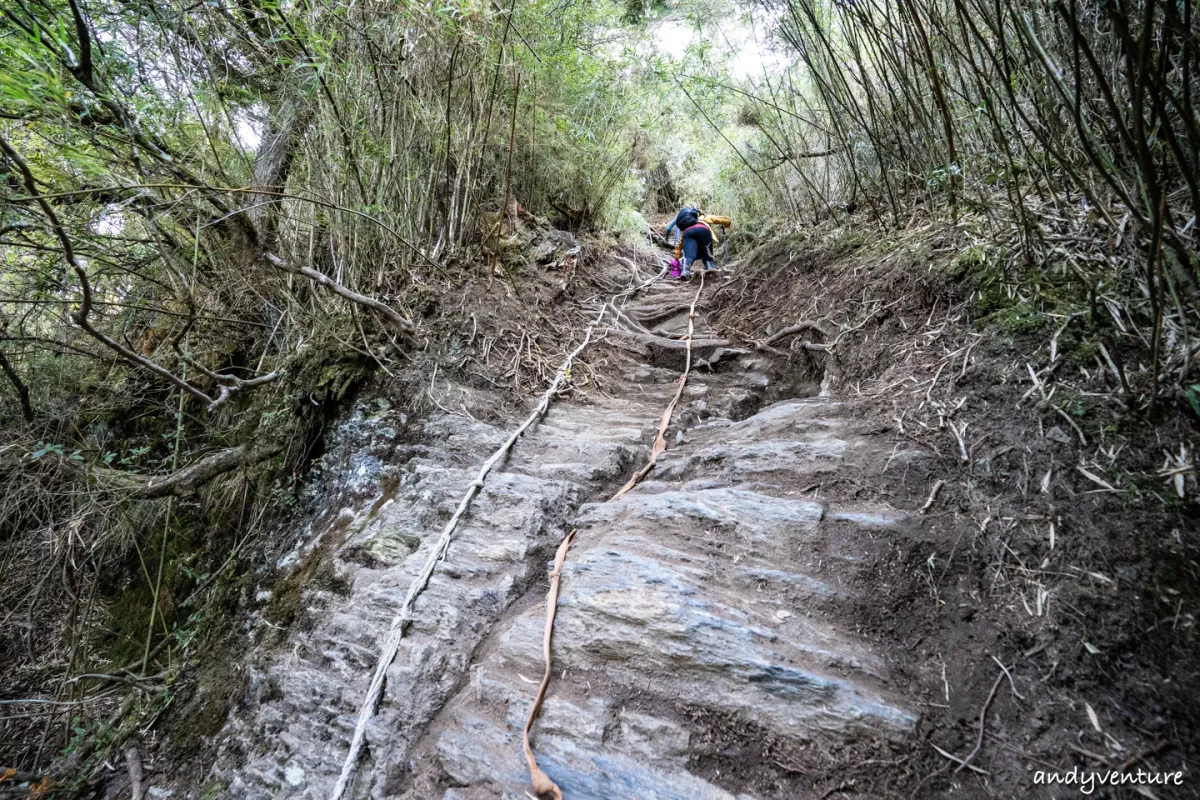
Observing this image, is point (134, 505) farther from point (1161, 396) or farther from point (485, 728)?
point (1161, 396)

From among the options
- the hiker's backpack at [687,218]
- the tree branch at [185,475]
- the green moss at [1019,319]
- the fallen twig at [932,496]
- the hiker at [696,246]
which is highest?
the hiker's backpack at [687,218]

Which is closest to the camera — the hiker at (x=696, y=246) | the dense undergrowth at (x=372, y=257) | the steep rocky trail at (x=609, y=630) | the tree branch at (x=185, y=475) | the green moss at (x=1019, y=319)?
the steep rocky trail at (x=609, y=630)

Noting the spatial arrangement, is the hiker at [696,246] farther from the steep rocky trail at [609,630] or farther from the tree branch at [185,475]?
the tree branch at [185,475]

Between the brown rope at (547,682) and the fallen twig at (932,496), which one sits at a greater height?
the fallen twig at (932,496)

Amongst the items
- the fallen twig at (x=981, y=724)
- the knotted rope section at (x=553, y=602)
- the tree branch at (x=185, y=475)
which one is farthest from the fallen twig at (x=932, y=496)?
the tree branch at (x=185, y=475)

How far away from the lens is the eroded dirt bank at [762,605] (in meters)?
1.14

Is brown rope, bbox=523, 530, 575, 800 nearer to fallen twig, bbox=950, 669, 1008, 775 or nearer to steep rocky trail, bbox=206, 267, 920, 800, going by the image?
steep rocky trail, bbox=206, 267, 920, 800

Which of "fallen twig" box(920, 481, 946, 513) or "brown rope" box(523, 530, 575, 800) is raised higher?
"fallen twig" box(920, 481, 946, 513)

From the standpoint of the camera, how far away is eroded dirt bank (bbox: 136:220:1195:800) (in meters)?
1.14

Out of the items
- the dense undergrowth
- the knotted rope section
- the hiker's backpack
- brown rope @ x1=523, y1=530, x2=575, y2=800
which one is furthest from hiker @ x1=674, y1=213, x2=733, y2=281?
brown rope @ x1=523, y1=530, x2=575, y2=800

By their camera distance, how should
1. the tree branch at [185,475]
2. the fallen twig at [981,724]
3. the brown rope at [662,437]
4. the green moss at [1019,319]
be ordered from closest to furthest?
1. the fallen twig at [981,724]
2. the green moss at [1019,319]
3. the brown rope at [662,437]
4. the tree branch at [185,475]

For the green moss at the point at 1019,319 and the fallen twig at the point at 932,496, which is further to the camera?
the green moss at the point at 1019,319

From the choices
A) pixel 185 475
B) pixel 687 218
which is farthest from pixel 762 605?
pixel 687 218

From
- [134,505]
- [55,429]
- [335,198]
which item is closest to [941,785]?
[335,198]
